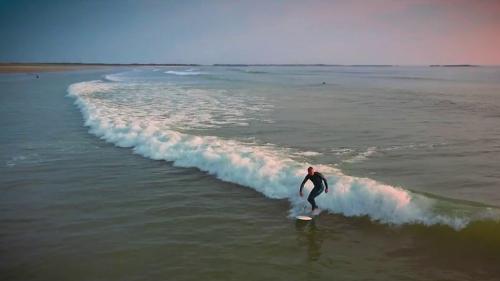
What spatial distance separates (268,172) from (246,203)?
2.40 meters

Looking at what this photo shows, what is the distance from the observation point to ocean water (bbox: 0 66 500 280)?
9711mm

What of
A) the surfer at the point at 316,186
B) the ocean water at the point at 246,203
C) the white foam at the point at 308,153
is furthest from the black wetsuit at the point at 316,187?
the white foam at the point at 308,153

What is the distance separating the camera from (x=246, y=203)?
13.8 m

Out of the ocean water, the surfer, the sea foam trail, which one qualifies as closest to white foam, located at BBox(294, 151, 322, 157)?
the ocean water

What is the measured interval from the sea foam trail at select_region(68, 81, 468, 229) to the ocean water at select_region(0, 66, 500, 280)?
2.0 inches

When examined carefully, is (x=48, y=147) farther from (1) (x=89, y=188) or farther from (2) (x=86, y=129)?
(1) (x=89, y=188)

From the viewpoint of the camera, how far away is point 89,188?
49.1 feet

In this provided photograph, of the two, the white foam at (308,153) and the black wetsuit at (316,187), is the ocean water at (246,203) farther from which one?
the black wetsuit at (316,187)

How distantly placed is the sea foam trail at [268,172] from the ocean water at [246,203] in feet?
0.17

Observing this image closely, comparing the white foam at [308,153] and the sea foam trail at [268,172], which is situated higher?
the white foam at [308,153]

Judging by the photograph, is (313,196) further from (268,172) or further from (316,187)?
(268,172)

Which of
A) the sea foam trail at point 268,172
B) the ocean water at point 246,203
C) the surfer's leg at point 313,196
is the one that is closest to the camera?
the ocean water at point 246,203

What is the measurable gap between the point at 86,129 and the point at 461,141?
66.2 feet

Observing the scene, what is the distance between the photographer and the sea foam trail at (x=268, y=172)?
1247 cm
